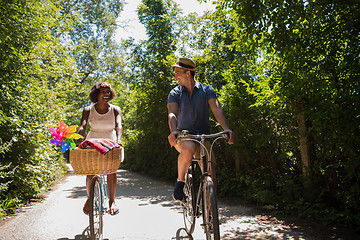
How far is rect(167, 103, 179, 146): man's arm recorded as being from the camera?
12.3 ft

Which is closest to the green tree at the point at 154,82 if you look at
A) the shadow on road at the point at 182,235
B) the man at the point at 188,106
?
the shadow on road at the point at 182,235

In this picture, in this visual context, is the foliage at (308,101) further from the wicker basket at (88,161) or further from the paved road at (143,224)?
the wicker basket at (88,161)

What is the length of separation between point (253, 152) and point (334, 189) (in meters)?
2.35

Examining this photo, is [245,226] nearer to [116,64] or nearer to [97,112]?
[97,112]

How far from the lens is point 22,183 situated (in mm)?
7234

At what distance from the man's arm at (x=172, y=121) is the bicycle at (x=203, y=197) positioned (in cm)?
8

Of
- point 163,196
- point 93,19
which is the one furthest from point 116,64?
point 163,196

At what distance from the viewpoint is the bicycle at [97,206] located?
13.2ft

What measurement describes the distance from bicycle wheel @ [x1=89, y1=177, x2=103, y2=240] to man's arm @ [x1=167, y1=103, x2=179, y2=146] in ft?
3.91

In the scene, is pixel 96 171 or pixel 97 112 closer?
pixel 96 171

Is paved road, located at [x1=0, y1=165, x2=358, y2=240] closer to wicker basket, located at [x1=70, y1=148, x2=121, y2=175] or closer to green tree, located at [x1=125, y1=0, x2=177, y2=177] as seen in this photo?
wicker basket, located at [x1=70, y1=148, x2=121, y2=175]

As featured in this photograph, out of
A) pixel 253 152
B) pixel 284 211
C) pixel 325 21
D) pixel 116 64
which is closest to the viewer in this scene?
pixel 325 21

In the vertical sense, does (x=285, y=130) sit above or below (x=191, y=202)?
above

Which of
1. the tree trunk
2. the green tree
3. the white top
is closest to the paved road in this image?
the tree trunk
